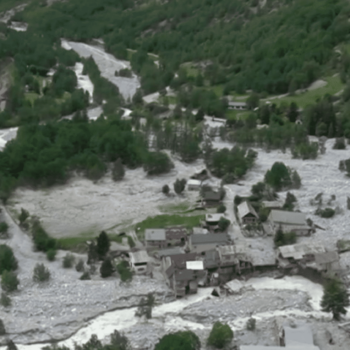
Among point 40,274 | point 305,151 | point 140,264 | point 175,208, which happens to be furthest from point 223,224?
point 305,151

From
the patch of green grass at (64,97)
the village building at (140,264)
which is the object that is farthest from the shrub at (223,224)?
the patch of green grass at (64,97)

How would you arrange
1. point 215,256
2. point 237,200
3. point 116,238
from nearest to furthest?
point 215,256
point 116,238
point 237,200

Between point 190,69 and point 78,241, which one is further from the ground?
point 190,69

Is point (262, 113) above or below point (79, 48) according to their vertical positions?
below

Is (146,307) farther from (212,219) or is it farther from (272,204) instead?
(272,204)

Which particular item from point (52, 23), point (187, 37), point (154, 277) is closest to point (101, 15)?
point (52, 23)

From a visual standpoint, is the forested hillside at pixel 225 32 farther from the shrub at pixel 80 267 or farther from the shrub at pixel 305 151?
the shrub at pixel 80 267

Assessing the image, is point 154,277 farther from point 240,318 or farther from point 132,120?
point 132,120
